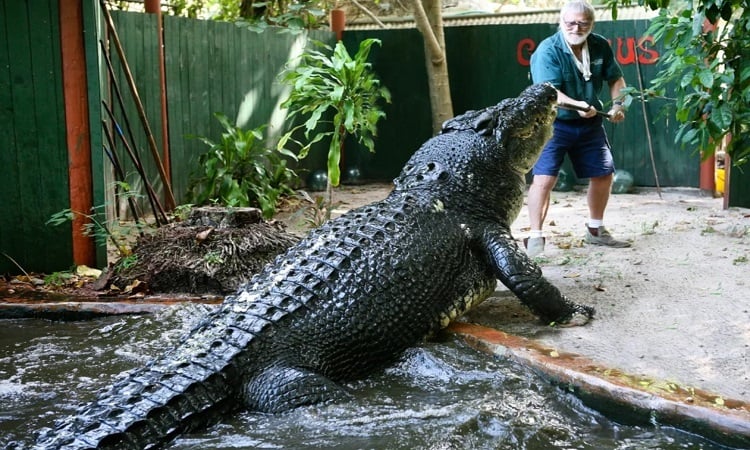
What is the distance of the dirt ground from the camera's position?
3811 millimetres

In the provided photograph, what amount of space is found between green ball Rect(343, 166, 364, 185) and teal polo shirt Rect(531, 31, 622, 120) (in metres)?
5.78

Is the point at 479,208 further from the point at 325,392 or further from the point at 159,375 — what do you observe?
the point at 159,375

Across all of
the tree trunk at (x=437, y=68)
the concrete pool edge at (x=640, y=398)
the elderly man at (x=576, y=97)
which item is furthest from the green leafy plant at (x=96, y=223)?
the tree trunk at (x=437, y=68)

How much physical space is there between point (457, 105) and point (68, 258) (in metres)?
6.70

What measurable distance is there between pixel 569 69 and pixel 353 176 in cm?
600

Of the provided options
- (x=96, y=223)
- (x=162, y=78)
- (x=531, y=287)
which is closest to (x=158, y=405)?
(x=531, y=287)

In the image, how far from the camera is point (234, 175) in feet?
29.8

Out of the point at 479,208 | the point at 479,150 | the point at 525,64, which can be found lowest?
the point at 479,208

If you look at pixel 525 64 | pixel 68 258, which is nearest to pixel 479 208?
pixel 68 258

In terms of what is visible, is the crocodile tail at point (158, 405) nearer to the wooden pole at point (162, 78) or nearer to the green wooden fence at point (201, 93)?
the green wooden fence at point (201, 93)

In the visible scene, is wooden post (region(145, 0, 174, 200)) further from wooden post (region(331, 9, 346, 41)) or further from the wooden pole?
wooden post (region(331, 9, 346, 41))

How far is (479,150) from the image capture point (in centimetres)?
498

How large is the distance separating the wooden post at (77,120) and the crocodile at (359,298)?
256 centimetres

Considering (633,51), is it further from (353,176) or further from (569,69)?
(569,69)
